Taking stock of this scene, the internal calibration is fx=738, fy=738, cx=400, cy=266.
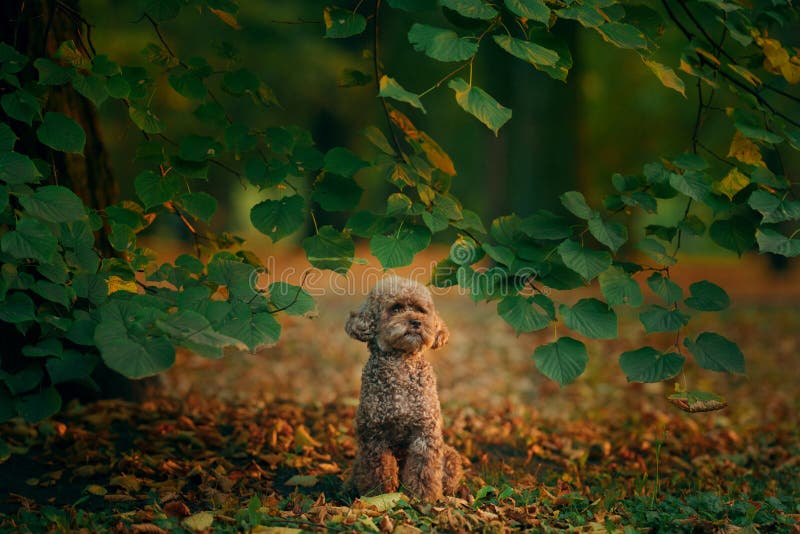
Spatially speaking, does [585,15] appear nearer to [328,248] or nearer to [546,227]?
[546,227]

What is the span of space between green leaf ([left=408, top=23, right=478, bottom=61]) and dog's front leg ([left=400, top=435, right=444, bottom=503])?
1.96 m

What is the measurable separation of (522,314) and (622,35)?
4.42ft

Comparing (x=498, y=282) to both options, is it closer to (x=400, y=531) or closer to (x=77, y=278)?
(x=400, y=531)

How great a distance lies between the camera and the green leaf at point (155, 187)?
3.85 metres

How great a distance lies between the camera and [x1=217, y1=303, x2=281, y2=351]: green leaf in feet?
9.93

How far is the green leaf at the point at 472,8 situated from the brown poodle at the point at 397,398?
142cm

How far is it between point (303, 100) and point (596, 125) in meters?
6.58

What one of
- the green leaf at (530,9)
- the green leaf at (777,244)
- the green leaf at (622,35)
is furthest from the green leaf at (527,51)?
the green leaf at (777,244)

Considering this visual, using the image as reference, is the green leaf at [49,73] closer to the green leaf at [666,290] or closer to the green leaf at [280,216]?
the green leaf at [280,216]

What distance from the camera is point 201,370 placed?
26.3 ft

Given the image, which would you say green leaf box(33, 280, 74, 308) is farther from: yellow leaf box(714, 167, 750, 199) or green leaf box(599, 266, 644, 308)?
yellow leaf box(714, 167, 750, 199)

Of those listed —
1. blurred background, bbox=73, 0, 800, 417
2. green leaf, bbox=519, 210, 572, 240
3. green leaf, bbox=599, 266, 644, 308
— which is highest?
blurred background, bbox=73, 0, 800, 417

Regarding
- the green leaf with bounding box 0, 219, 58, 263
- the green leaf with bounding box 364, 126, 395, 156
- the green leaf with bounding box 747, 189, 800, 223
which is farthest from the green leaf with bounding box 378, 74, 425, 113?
the green leaf with bounding box 747, 189, 800, 223

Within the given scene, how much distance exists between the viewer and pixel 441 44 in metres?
3.08
